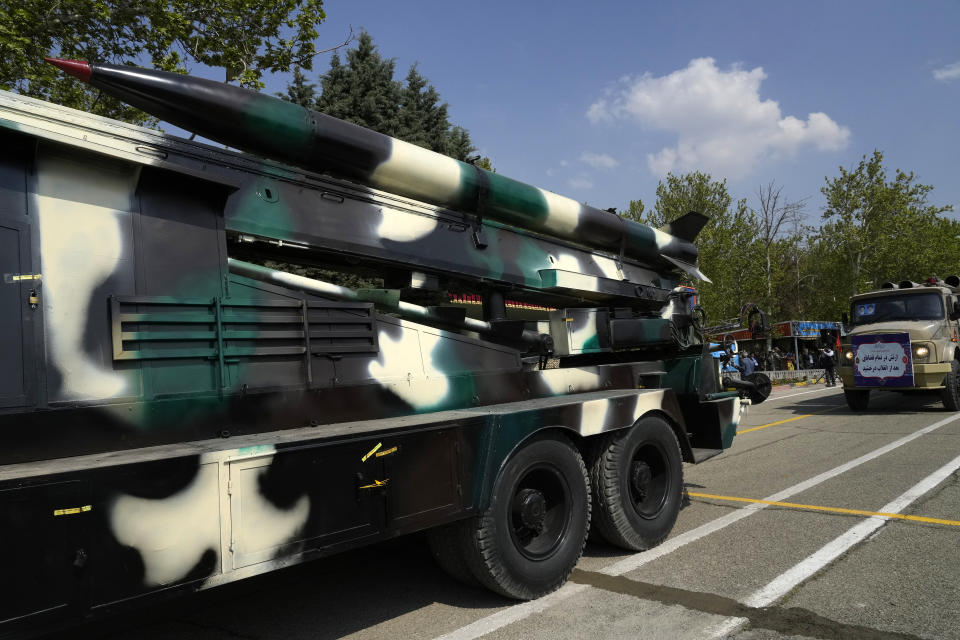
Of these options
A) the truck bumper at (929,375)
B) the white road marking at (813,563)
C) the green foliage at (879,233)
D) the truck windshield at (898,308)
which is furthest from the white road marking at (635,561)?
the green foliage at (879,233)

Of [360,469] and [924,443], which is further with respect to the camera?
[924,443]

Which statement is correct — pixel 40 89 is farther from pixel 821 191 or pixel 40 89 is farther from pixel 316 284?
pixel 821 191

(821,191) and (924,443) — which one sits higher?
(821,191)

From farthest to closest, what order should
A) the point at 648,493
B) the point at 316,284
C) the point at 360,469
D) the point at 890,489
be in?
the point at 890,489 → the point at 648,493 → the point at 316,284 → the point at 360,469

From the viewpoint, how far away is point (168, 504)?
2.51 meters

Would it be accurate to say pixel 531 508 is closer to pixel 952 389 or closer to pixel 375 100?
pixel 952 389

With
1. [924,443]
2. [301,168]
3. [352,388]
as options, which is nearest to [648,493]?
[352,388]

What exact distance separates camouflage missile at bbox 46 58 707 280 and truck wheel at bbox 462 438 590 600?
6.49 ft

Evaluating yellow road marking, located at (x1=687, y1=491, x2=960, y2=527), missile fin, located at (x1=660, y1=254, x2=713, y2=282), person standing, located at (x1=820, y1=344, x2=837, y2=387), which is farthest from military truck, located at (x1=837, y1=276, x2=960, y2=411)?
yellow road marking, located at (x1=687, y1=491, x2=960, y2=527)

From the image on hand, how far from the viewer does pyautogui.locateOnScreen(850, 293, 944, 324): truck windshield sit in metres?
12.7

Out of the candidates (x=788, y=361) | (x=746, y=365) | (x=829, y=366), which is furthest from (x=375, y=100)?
(x=788, y=361)

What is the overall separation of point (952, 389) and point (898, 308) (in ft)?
6.08

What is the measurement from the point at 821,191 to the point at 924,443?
29954 mm

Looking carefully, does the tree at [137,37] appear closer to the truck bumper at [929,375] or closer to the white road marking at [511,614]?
the white road marking at [511,614]
